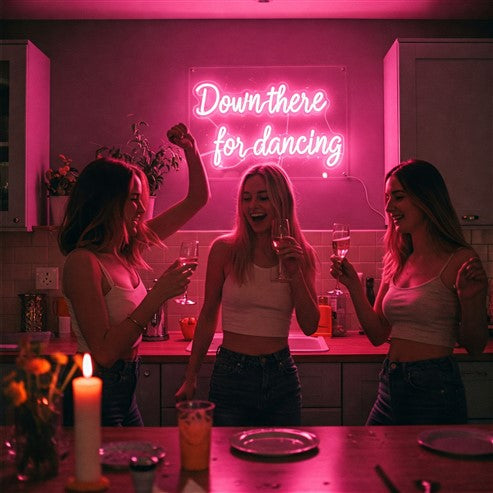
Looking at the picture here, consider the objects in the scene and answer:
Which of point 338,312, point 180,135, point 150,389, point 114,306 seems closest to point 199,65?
point 180,135

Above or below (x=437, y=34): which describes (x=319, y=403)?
below

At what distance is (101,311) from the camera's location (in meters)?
1.94

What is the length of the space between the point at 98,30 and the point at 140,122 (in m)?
0.63

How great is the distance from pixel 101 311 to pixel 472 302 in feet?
4.04

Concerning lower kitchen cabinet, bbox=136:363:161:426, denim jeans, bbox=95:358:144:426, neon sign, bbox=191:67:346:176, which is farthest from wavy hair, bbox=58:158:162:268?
neon sign, bbox=191:67:346:176

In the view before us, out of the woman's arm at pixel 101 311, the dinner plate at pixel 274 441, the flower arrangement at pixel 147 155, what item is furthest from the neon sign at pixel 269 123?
the dinner plate at pixel 274 441

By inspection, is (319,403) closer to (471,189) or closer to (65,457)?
(471,189)

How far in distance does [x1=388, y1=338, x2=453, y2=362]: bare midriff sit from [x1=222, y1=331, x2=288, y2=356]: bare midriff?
16.9 inches

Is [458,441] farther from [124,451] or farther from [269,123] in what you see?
[269,123]

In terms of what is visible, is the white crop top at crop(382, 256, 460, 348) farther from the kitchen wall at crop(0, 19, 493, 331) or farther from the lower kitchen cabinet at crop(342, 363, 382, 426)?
the kitchen wall at crop(0, 19, 493, 331)

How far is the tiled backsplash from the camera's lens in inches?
148

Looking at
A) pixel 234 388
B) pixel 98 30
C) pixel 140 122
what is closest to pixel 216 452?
pixel 234 388

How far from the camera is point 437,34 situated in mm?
3826

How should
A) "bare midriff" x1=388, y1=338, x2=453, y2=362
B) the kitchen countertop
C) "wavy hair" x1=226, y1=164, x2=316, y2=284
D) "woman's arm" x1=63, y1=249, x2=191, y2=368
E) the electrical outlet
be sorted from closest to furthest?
"woman's arm" x1=63, y1=249, x2=191, y2=368, "bare midriff" x1=388, y1=338, x2=453, y2=362, "wavy hair" x1=226, y1=164, x2=316, y2=284, the kitchen countertop, the electrical outlet
